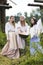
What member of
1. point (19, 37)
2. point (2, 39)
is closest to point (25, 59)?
point (19, 37)

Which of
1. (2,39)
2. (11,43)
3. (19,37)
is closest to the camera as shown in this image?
(19,37)

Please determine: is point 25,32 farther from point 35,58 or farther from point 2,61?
point 35,58

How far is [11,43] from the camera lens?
9.22 meters

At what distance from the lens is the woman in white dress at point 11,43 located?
352 inches

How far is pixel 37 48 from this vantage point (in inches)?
275

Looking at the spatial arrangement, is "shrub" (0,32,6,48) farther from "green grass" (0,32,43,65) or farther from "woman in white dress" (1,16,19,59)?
"woman in white dress" (1,16,19,59)

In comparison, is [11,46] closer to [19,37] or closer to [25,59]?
[19,37]

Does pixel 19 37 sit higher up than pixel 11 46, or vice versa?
pixel 19 37

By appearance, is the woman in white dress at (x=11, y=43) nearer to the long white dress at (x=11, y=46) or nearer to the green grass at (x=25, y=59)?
the long white dress at (x=11, y=46)

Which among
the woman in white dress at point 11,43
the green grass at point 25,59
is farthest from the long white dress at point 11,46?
the green grass at point 25,59

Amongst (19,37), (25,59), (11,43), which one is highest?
(19,37)

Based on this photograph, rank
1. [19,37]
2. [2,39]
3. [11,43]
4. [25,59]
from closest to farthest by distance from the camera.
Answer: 1. [25,59]
2. [19,37]
3. [11,43]
4. [2,39]

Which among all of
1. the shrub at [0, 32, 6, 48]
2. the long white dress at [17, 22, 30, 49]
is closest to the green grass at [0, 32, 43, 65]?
the shrub at [0, 32, 6, 48]

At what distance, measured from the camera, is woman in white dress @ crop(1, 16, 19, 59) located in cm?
895
